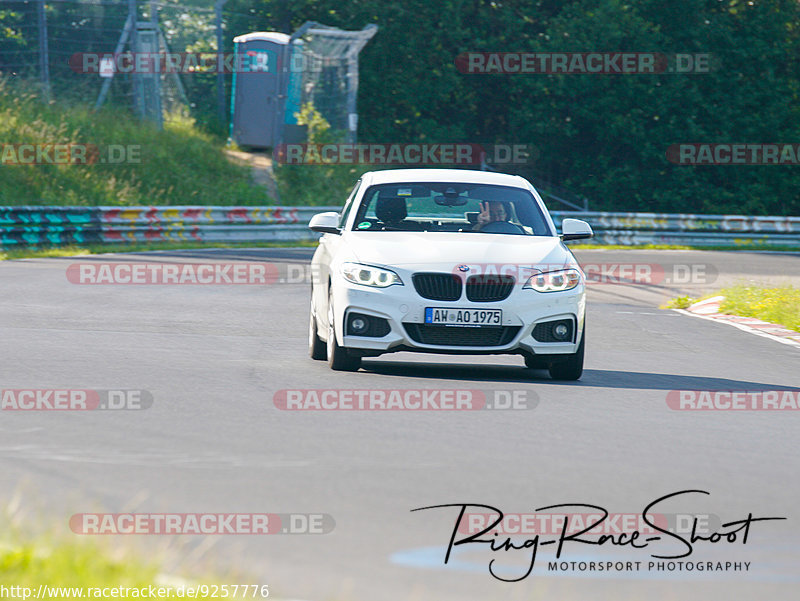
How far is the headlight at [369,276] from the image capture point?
32.7 ft

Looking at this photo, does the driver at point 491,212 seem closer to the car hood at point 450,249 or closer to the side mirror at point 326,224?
the car hood at point 450,249

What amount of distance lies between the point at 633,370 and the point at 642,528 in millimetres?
6046

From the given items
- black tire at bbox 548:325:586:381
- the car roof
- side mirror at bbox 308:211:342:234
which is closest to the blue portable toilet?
the car roof

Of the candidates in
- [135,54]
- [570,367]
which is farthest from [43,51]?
[570,367]

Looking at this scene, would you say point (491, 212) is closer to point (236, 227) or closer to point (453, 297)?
point (453, 297)

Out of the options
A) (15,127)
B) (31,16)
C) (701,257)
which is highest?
(31,16)

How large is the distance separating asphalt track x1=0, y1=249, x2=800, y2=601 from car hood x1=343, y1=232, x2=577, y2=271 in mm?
924

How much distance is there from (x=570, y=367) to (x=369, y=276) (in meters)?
1.77

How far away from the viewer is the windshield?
11.1 meters

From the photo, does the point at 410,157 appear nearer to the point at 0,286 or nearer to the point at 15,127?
the point at 15,127

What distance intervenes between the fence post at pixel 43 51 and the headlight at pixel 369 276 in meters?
23.0

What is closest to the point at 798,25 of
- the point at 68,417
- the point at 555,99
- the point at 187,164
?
the point at 555,99

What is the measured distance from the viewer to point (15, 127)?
1246 inches

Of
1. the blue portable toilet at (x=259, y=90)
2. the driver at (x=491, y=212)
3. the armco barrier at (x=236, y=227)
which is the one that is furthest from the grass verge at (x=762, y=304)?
the blue portable toilet at (x=259, y=90)
